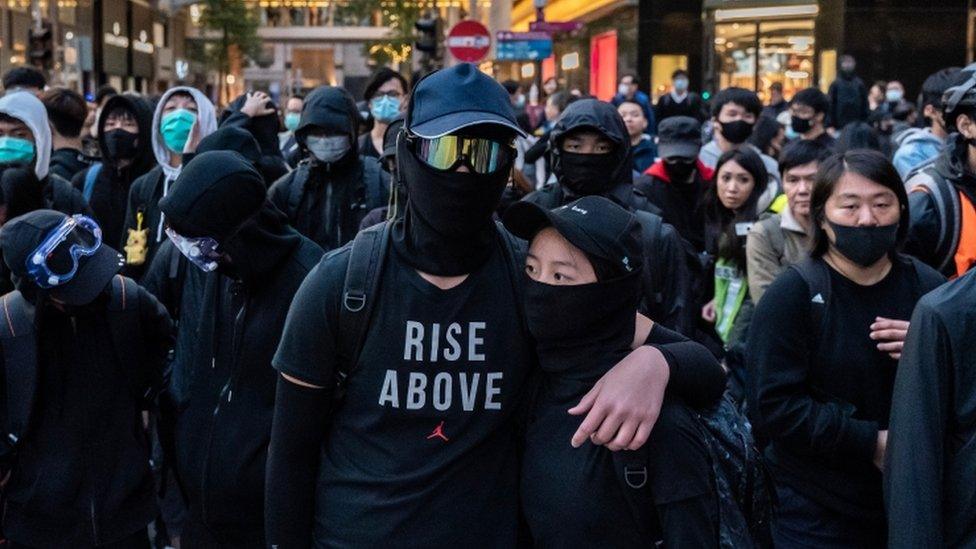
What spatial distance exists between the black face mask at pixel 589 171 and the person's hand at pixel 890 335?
1.87 meters

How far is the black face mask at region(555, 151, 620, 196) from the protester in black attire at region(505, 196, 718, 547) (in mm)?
2790

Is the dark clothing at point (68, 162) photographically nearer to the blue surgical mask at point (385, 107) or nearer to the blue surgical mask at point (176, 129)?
the blue surgical mask at point (176, 129)

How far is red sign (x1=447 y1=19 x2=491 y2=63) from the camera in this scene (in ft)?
65.2

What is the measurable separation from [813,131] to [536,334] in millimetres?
8461

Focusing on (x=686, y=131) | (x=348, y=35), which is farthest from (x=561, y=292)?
(x=348, y=35)

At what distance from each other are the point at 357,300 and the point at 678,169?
5287 mm

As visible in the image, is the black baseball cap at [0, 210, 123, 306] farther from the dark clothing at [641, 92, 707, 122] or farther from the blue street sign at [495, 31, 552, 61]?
the blue street sign at [495, 31, 552, 61]

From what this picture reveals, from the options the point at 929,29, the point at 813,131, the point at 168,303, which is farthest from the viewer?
the point at 929,29

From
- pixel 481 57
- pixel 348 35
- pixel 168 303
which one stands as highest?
pixel 348 35

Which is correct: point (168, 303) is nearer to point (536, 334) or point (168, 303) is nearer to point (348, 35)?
point (536, 334)

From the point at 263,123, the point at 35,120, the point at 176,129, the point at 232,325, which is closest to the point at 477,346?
the point at 232,325

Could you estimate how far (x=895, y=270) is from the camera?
14.6 ft

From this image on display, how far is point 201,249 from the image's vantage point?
4172 mm

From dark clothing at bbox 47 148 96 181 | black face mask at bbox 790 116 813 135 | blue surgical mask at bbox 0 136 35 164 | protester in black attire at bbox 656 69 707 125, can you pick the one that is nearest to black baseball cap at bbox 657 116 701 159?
black face mask at bbox 790 116 813 135
